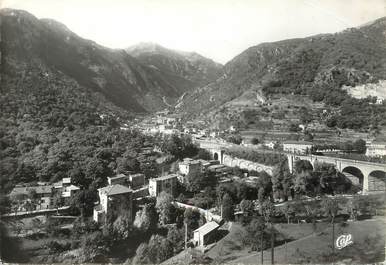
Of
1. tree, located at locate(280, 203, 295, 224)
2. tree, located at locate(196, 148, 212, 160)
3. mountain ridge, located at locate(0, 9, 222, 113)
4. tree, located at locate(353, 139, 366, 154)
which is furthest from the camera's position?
mountain ridge, located at locate(0, 9, 222, 113)

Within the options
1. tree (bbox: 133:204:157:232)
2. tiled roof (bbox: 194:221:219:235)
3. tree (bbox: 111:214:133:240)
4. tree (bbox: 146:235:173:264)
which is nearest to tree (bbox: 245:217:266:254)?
tiled roof (bbox: 194:221:219:235)

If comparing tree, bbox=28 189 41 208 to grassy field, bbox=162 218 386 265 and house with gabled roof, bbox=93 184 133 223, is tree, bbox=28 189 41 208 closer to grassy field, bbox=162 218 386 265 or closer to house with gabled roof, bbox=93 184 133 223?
house with gabled roof, bbox=93 184 133 223

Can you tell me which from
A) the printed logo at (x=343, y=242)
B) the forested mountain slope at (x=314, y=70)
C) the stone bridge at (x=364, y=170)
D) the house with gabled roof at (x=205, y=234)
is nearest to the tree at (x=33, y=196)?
the house with gabled roof at (x=205, y=234)

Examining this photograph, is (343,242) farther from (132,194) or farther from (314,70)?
(314,70)

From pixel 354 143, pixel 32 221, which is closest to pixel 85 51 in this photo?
pixel 354 143

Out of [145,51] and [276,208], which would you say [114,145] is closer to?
[276,208]

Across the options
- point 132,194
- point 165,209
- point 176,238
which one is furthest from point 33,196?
point 176,238
